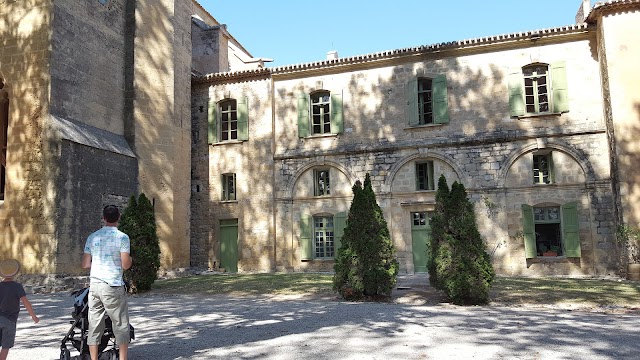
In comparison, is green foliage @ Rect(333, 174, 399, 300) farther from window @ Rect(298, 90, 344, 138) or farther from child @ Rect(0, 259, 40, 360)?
window @ Rect(298, 90, 344, 138)

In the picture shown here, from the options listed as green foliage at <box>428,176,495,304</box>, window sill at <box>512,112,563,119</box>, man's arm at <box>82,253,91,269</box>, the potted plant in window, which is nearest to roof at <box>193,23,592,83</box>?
window sill at <box>512,112,563,119</box>

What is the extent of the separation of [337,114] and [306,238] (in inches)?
192

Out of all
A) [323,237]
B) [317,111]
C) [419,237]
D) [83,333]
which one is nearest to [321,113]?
[317,111]

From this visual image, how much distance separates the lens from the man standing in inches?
171

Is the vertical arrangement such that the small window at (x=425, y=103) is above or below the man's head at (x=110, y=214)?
above

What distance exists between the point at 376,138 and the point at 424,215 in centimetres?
336

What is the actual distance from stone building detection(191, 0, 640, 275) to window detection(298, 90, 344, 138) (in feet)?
0.18

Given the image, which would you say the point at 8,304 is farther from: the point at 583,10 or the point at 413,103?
the point at 583,10

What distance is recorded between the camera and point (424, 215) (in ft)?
58.6

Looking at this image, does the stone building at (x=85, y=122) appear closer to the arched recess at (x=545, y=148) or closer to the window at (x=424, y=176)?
the window at (x=424, y=176)

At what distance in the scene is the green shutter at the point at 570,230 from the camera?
15844mm

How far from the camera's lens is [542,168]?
55.4ft

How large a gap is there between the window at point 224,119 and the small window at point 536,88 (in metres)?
10.6

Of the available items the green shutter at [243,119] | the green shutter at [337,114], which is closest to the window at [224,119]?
the green shutter at [243,119]
